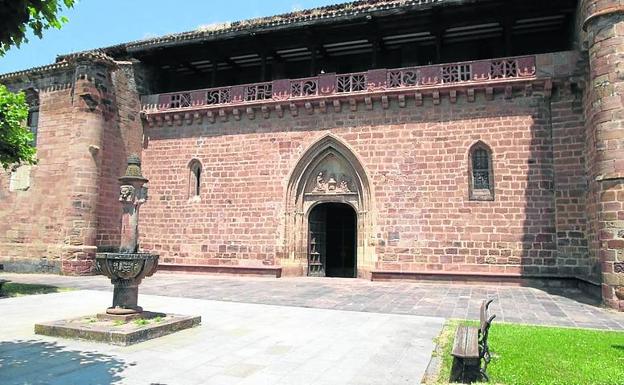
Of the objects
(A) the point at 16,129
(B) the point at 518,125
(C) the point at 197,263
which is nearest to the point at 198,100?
(C) the point at 197,263

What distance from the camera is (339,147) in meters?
15.9

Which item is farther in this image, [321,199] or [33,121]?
[33,121]

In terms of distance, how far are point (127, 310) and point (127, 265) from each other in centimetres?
72

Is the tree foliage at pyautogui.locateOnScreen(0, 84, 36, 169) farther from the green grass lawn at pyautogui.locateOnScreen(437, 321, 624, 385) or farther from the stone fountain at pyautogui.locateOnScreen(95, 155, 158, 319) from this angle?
the green grass lawn at pyautogui.locateOnScreen(437, 321, 624, 385)

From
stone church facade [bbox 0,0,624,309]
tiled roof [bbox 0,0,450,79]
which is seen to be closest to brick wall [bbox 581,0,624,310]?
stone church facade [bbox 0,0,624,309]

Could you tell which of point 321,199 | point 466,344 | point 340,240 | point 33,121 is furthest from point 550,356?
point 33,121

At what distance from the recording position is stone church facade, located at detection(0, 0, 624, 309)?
13.6 meters

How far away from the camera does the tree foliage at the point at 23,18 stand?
11.9 ft

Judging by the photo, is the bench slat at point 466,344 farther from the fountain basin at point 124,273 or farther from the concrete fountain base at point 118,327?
the fountain basin at point 124,273

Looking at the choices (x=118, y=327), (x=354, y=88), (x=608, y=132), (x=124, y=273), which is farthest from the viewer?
(x=354, y=88)

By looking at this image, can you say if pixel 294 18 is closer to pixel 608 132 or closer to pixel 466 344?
pixel 608 132

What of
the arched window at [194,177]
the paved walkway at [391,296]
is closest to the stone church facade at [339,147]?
the arched window at [194,177]

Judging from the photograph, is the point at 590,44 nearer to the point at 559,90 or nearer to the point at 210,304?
the point at 559,90

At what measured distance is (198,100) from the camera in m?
17.5
